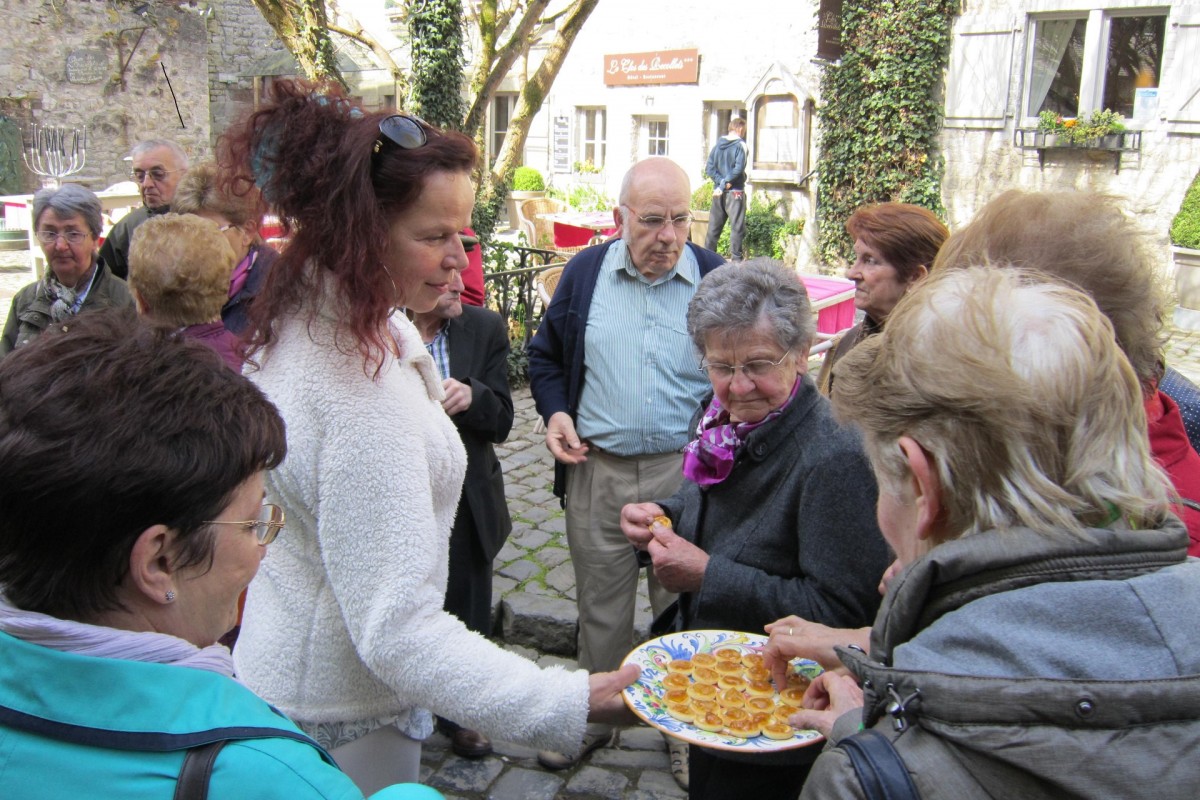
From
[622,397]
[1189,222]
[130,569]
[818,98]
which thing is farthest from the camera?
[818,98]

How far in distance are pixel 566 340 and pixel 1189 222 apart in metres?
10.4

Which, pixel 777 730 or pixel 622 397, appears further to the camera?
pixel 622 397

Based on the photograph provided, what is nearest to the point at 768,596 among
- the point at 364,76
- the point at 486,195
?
the point at 486,195

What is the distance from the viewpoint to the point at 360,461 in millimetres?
1679

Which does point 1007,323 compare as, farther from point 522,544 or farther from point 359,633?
point 522,544

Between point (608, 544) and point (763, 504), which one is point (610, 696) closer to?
point (763, 504)

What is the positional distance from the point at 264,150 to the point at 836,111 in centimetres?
1449

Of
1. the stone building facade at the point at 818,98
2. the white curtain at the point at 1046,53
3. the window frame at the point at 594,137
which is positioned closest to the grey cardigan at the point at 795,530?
the stone building facade at the point at 818,98

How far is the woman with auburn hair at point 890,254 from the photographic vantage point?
3574 millimetres

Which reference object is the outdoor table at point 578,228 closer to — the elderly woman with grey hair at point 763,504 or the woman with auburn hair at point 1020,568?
the elderly woman with grey hair at point 763,504

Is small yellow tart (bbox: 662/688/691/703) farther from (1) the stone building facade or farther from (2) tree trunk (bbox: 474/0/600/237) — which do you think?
(2) tree trunk (bbox: 474/0/600/237)

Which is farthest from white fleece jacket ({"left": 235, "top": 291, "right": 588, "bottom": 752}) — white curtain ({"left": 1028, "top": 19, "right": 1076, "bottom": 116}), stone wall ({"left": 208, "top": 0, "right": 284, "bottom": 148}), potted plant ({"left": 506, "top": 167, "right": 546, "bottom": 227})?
stone wall ({"left": 208, "top": 0, "right": 284, "bottom": 148})

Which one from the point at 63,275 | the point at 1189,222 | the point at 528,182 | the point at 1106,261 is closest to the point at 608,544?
the point at 1106,261

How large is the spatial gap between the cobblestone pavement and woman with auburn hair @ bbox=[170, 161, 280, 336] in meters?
1.87
